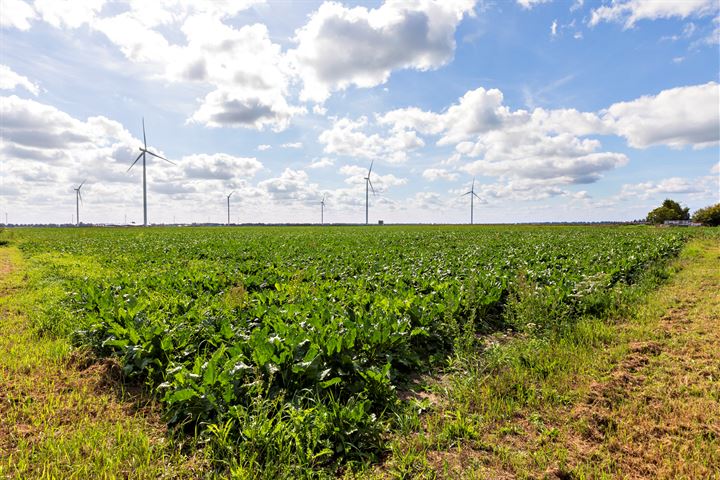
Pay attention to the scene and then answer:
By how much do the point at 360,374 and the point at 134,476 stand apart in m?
2.81

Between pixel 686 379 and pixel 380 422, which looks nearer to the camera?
pixel 380 422

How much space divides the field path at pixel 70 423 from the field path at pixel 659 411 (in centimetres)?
462

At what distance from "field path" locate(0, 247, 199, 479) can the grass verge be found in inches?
98.4

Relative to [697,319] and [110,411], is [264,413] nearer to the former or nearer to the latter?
[110,411]

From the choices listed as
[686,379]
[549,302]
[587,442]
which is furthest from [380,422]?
[549,302]

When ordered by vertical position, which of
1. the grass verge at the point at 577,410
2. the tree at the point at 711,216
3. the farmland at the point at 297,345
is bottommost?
the grass verge at the point at 577,410

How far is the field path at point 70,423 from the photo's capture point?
12.3ft

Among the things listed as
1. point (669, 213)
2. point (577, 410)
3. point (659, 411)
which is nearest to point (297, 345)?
point (577, 410)

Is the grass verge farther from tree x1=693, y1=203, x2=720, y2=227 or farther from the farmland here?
tree x1=693, y1=203, x2=720, y2=227

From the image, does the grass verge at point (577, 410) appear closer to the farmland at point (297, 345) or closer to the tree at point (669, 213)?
the farmland at point (297, 345)

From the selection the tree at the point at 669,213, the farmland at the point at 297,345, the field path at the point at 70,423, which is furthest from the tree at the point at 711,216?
the field path at the point at 70,423

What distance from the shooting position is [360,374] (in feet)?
17.2

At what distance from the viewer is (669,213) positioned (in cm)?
10525


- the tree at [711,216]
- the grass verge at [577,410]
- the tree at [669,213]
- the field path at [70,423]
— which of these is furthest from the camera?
the tree at [669,213]
